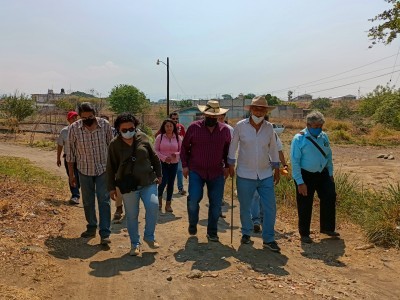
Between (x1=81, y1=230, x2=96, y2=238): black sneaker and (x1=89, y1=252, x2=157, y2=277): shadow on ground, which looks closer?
(x1=89, y1=252, x2=157, y2=277): shadow on ground

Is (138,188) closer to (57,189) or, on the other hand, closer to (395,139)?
(57,189)

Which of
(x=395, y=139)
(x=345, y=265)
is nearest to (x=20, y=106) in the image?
(x=395, y=139)

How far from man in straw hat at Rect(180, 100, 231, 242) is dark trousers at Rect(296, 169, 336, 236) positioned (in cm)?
115

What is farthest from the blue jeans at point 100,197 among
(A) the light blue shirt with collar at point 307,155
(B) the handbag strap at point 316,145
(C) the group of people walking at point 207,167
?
(B) the handbag strap at point 316,145

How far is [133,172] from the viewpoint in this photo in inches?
193

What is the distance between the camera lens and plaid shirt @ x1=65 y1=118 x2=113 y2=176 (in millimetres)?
5461

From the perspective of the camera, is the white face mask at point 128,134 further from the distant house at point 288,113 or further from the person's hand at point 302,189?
the distant house at point 288,113

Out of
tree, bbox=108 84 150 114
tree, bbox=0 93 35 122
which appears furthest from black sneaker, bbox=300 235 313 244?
tree, bbox=108 84 150 114

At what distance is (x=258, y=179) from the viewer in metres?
5.18

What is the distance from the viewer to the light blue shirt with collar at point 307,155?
18.3 feet

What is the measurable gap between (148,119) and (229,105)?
86.6 feet

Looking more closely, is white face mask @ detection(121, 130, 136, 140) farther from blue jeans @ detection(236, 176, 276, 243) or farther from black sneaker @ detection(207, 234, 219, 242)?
black sneaker @ detection(207, 234, 219, 242)

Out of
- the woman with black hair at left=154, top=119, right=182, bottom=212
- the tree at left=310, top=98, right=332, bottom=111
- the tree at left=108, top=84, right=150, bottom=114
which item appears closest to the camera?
the woman with black hair at left=154, top=119, right=182, bottom=212

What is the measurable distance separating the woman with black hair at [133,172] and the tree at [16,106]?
2682 centimetres
